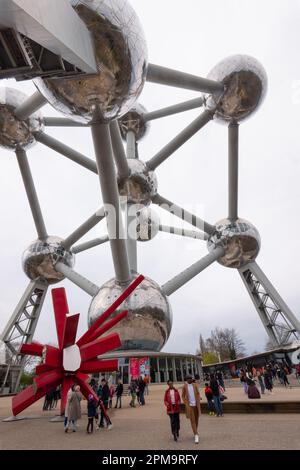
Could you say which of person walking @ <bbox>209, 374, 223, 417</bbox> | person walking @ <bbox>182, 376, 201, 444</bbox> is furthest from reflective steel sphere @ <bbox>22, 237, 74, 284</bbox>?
person walking @ <bbox>182, 376, 201, 444</bbox>

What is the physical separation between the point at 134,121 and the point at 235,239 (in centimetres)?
658

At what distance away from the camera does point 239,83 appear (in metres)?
10.3

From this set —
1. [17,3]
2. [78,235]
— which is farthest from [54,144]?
[17,3]

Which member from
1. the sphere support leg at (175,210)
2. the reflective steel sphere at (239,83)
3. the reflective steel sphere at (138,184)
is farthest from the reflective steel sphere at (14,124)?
the reflective steel sphere at (239,83)

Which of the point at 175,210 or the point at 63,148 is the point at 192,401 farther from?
the point at 175,210

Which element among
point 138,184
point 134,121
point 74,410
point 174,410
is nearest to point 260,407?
point 174,410

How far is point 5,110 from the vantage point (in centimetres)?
975

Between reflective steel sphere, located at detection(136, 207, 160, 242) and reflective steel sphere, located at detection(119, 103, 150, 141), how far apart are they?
11.1ft

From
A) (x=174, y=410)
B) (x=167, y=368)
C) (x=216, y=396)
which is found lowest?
(x=174, y=410)

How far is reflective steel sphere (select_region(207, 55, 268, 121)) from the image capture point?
1023 centimetres

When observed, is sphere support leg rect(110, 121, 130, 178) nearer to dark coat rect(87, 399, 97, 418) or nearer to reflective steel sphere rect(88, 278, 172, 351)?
reflective steel sphere rect(88, 278, 172, 351)

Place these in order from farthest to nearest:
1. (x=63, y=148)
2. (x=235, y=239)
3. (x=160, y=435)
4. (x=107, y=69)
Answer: (x=235, y=239) < (x=63, y=148) < (x=160, y=435) < (x=107, y=69)

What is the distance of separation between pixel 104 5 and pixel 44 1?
1.95 meters

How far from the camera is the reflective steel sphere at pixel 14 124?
9797mm
